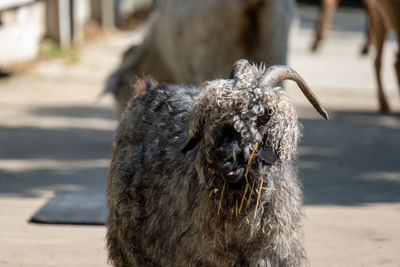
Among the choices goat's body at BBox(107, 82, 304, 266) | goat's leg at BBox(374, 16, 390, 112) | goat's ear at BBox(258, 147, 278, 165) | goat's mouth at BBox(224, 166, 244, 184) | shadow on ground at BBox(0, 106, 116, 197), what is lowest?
shadow on ground at BBox(0, 106, 116, 197)

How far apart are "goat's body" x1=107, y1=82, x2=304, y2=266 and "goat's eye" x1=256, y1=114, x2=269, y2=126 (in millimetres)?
229

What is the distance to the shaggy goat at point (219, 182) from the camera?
3164 mm

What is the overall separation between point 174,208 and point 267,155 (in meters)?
0.66

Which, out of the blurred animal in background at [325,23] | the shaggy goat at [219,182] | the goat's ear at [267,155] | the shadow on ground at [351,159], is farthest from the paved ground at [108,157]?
the goat's ear at [267,155]

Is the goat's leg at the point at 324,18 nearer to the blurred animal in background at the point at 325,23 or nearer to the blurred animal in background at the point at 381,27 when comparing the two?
the blurred animal in background at the point at 325,23

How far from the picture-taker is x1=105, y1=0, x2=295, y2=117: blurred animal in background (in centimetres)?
712

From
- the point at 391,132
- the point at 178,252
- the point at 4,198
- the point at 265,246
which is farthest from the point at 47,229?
the point at 391,132

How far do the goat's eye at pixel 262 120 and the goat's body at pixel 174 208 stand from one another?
0.23 meters

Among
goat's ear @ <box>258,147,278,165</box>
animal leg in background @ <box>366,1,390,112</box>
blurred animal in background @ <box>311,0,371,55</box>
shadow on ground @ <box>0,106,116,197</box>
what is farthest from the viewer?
blurred animal in background @ <box>311,0,371,55</box>

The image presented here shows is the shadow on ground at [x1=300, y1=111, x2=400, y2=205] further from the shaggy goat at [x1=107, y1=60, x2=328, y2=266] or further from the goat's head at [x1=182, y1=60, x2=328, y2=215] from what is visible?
the goat's head at [x1=182, y1=60, x2=328, y2=215]

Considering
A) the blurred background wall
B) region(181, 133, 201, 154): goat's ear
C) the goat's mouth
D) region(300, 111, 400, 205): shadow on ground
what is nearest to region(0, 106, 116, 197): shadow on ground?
region(300, 111, 400, 205): shadow on ground

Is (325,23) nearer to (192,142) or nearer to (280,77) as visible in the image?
(280,77)

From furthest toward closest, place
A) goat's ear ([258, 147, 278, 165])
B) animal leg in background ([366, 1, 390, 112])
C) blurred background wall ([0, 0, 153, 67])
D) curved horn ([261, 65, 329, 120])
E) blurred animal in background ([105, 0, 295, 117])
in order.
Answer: blurred background wall ([0, 0, 153, 67]) < animal leg in background ([366, 1, 390, 112]) < blurred animal in background ([105, 0, 295, 117]) < curved horn ([261, 65, 329, 120]) < goat's ear ([258, 147, 278, 165])

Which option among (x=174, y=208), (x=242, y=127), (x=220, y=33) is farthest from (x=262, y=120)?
(x=220, y=33)
